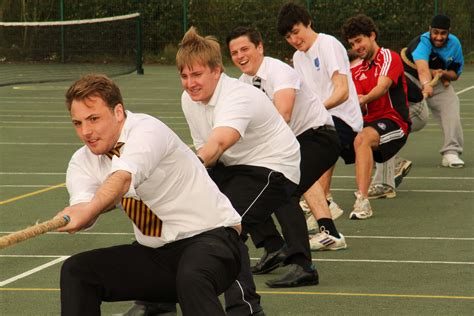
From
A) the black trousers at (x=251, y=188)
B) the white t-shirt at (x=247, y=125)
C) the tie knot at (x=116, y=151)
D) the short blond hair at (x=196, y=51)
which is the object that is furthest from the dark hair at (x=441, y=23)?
the tie knot at (x=116, y=151)

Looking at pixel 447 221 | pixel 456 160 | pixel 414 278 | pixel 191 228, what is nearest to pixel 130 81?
pixel 456 160

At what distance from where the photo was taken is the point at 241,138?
24.6 feet

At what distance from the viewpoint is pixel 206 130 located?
25.0ft

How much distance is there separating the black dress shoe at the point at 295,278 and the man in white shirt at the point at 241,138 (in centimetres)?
86

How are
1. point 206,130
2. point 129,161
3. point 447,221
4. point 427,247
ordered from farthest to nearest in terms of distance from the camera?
1. point 447,221
2. point 427,247
3. point 206,130
4. point 129,161

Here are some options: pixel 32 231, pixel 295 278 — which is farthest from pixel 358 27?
pixel 32 231

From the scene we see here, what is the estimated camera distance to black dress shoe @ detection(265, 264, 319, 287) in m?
8.55

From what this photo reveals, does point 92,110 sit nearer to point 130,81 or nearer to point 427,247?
point 427,247

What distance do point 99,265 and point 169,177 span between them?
0.51 meters

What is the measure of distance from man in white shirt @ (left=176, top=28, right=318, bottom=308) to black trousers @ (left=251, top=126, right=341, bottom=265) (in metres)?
0.73

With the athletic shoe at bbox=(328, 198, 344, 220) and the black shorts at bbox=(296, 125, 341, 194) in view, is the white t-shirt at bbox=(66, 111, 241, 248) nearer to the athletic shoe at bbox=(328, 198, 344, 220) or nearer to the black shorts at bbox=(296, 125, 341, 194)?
the black shorts at bbox=(296, 125, 341, 194)

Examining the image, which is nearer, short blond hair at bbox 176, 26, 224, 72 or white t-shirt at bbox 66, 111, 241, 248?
white t-shirt at bbox 66, 111, 241, 248

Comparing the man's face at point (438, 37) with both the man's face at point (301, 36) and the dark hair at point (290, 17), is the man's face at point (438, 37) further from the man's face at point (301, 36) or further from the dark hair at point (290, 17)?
the dark hair at point (290, 17)

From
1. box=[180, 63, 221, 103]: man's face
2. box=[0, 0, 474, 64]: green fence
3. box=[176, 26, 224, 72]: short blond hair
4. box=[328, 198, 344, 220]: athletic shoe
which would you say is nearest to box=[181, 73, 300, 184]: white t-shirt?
box=[180, 63, 221, 103]: man's face
